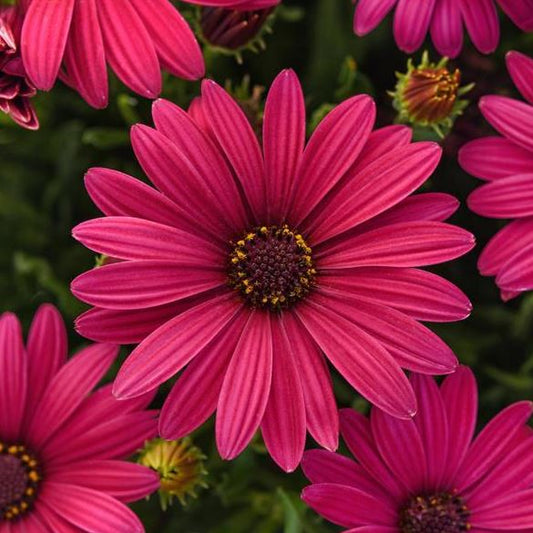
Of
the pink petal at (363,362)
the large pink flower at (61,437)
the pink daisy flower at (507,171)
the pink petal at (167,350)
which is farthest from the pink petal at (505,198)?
the large pink flower at (61,437)

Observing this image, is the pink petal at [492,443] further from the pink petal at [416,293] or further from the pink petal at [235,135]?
the pink petal at [235,135]

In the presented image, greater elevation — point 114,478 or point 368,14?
point 368,14

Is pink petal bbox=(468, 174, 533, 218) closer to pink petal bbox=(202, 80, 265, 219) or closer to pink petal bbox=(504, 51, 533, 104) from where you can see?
pink petal bbox=(504, 51, 533, 104)

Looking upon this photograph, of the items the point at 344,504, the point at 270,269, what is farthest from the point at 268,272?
the point at 344,504

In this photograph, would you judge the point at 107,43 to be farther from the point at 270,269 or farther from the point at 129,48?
the point at 270,269

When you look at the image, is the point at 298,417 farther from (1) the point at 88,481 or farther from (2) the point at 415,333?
(1) the point at 88,481
